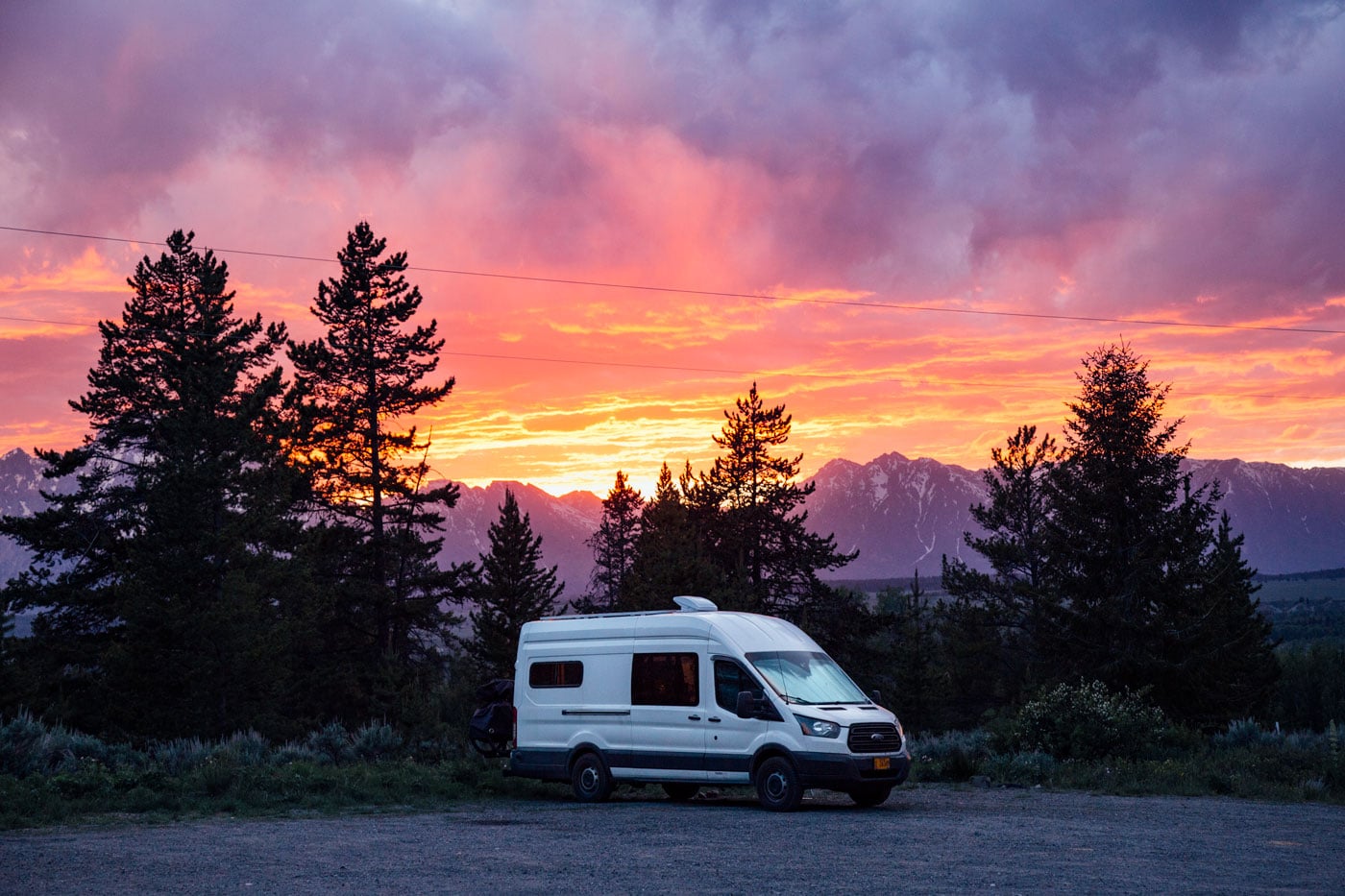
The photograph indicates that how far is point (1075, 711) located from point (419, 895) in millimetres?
14595

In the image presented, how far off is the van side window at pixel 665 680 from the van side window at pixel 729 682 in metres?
0.33

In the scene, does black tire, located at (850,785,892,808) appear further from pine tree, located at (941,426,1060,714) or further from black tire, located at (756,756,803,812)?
pine tree, located at (941,426,1060,714)

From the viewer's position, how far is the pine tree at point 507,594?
165 feet

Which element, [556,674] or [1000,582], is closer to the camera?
[556,674]

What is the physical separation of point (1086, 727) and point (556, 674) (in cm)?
929

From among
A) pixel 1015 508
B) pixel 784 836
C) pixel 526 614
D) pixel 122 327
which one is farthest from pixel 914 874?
pixel 1015 508

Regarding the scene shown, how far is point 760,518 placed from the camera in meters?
51.7

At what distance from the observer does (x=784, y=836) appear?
42.0ft

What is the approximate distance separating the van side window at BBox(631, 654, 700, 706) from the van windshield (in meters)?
0.98

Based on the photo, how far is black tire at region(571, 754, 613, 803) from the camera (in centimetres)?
1727

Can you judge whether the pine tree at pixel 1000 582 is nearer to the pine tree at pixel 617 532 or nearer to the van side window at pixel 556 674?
the pine tree at pixel 617 532

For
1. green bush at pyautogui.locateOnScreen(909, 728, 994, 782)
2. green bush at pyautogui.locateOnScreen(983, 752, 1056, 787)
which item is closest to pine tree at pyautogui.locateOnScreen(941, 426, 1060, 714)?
green bush at pyautogui.locateOnScreen(909, 728, 994, 782)

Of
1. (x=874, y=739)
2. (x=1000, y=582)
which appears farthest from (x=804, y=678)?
(x=1000, y=582)

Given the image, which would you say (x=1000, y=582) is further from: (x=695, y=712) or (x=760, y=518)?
(x=695, y=712)
